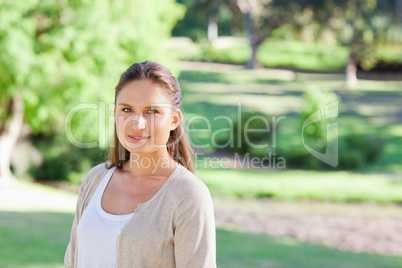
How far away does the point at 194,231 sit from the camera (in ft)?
5.49

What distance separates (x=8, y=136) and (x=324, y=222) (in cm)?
837

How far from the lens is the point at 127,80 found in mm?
1864

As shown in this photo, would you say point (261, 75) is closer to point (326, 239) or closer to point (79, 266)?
point (326, 239)

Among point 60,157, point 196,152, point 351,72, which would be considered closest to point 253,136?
point 60,157

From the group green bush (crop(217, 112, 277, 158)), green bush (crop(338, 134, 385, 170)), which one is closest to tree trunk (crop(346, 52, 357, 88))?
green bush (crop(338, 134, 385, 170))

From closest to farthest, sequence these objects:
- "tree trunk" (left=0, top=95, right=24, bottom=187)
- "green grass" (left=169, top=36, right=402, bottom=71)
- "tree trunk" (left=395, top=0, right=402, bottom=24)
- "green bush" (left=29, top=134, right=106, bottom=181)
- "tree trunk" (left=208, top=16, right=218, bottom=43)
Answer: "tree trunk" (left=0, top=95, right=24, bottom=187) < "green bush" (left=29, top=134, right=106, bottom=181) < "tree trunk" (left=395, top=0, right=402, bottom=24) < "green grass" (left=169, top=36, right=402, bottom=71) < "tree trunk" (left=208, top=16, right=218, bottom=43)

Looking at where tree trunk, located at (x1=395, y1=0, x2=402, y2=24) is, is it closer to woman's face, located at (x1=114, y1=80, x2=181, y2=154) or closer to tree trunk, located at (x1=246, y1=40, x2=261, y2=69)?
tree trunk, located at (x1=246, y1=40, x2=261, y2=69)

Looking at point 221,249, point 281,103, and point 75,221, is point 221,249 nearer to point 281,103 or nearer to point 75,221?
point 75,221

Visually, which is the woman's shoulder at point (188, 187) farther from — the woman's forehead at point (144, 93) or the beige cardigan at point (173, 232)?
the woman's forehead at point (144, 93)

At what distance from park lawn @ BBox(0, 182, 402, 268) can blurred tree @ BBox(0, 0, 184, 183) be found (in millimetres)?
3488

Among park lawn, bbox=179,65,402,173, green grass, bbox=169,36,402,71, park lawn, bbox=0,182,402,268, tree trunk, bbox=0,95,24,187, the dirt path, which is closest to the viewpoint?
park lawn, bbox=0,182,402,268

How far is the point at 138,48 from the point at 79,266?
1237cm

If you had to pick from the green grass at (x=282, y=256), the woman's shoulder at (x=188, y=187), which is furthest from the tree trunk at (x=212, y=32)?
the woman's shoulder at (x=188, y=187)

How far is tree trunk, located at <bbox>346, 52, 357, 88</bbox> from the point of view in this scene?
33.9 meters
